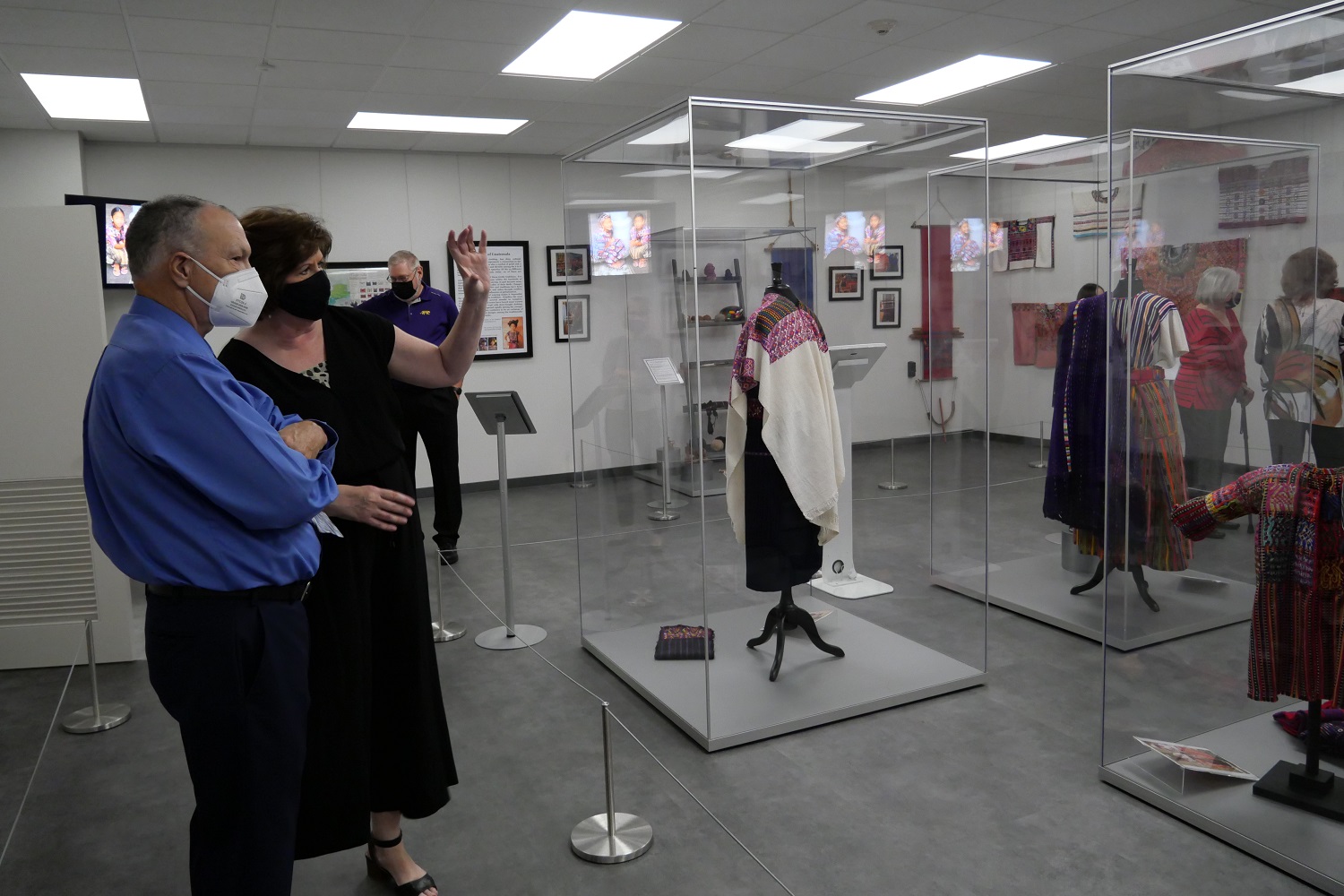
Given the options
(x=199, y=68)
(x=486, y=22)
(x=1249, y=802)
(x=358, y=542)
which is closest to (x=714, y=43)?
(x=486, y=22)

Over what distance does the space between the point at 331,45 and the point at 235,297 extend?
3.53 m

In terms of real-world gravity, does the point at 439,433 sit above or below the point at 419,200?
below

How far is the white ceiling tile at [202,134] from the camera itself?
640 centimetres

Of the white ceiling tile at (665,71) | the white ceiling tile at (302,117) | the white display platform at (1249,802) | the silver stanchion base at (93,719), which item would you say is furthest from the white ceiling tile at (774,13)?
the silver stanchion base at (93,719)

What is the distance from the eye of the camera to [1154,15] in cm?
481

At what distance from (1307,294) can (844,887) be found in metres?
1.92

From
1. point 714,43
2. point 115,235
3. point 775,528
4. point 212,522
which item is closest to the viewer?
point 212,522

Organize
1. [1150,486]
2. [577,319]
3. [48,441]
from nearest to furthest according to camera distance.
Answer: [1150,486]
[577,319]
[48,441]

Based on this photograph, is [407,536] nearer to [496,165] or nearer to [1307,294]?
[1307,294]

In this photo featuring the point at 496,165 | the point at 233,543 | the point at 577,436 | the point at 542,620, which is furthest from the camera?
the point at 496,165

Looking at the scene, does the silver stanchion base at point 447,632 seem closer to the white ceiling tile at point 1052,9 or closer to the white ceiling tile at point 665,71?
the white ceiling tile at point 665,71

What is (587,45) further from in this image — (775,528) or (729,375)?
(775,528)

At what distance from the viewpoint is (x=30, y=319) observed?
13.5 ft

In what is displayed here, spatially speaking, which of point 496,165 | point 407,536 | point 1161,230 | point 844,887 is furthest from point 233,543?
point 496,165
